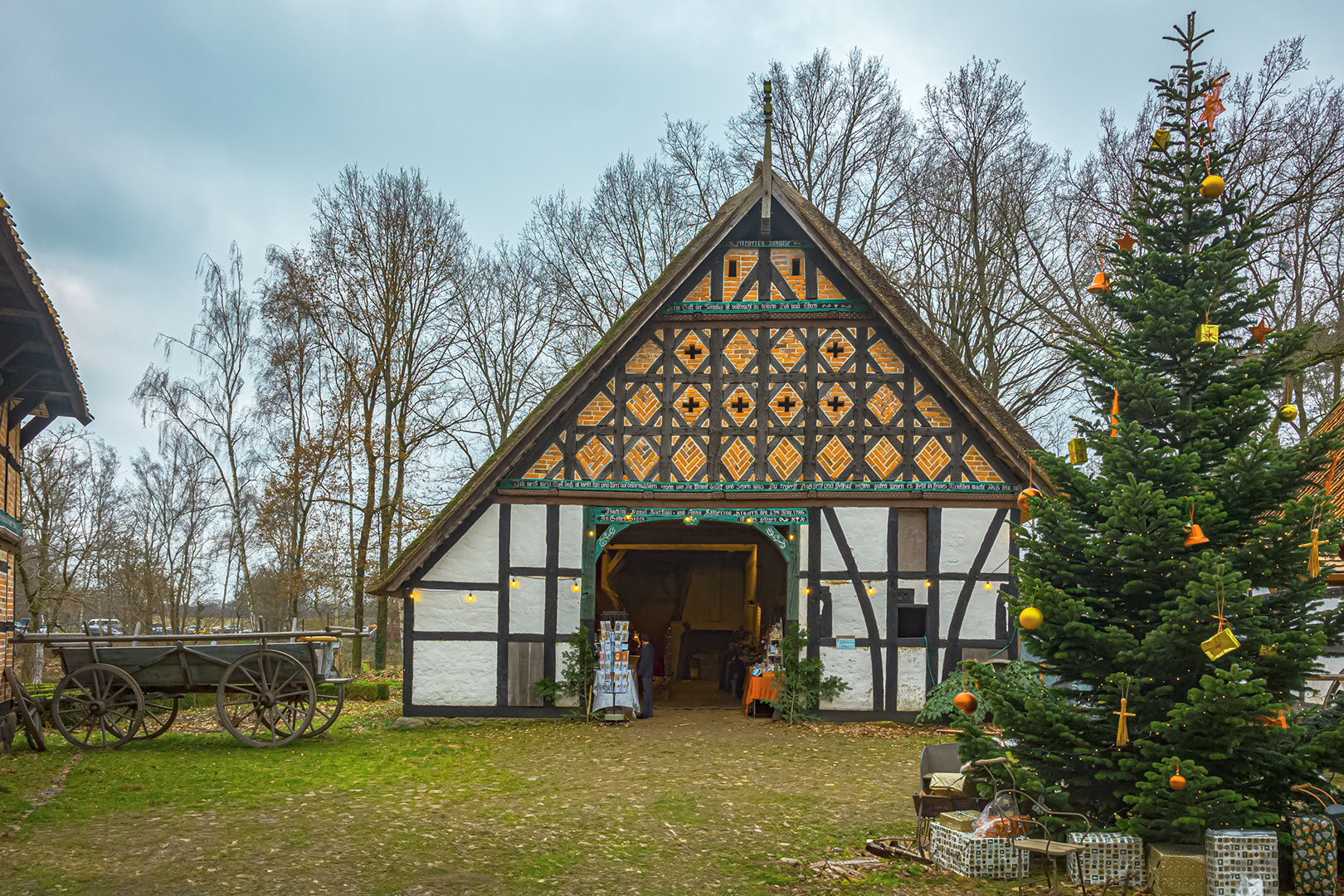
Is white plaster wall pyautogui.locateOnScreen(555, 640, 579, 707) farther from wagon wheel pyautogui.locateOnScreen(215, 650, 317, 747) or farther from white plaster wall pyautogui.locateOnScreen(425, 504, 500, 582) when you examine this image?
wagon wheel pyautogui.locateOnScreen(215, 650, 317, 747)

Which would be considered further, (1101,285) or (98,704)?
(98,704)

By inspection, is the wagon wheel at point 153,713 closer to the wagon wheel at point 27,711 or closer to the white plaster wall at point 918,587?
the wagon wheel at point 27,711

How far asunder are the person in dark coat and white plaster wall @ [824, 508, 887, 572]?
2839mm

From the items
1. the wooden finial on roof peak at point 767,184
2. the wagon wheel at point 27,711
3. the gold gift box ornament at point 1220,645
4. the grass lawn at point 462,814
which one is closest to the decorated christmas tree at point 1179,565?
the gold gift box ornament at point 1220,645

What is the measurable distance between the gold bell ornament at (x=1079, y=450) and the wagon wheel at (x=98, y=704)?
31.6ft

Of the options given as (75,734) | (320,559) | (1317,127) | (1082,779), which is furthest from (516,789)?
(1317,127)

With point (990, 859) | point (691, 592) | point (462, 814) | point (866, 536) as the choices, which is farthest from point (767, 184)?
point (990, 859)

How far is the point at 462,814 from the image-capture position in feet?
25.4

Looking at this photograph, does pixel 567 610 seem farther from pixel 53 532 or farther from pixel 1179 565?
pixel 53 532

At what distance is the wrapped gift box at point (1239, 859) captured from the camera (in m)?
5.48

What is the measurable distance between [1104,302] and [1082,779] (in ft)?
10.4

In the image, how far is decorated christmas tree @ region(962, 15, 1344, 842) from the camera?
5715 mm

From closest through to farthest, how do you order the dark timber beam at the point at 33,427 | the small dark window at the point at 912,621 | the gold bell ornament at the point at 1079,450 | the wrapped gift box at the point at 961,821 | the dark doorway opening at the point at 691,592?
1. the wrapped gift box at the point at 961,821
2. the gold bell ornament at the point at 1079,450
3. the dark timber beam at the point at 33,427
4. the small dark window at the point at 912,621
5. the dark doorway opening at the point at 691,592

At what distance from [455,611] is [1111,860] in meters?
9.09
